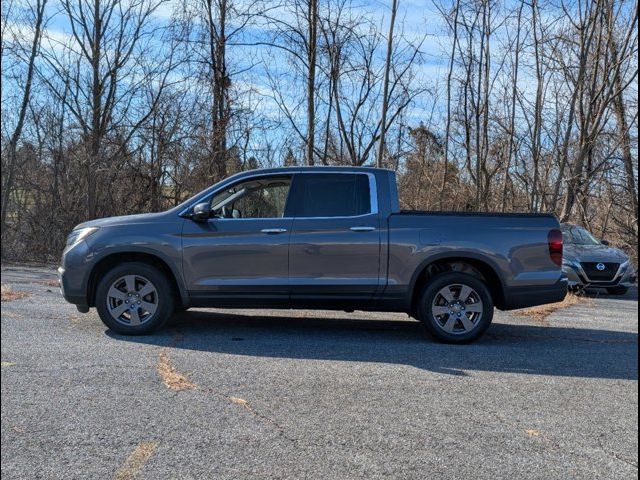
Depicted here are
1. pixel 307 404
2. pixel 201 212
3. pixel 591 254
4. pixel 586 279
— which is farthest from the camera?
pixel 591 254

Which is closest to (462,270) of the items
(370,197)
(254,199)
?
(370,197)

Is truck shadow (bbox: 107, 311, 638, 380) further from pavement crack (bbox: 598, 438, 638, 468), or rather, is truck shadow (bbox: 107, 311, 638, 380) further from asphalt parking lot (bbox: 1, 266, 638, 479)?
pavement crack (bbox: 598, 438, 638, 468)

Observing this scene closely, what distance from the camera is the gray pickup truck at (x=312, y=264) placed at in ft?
21.7

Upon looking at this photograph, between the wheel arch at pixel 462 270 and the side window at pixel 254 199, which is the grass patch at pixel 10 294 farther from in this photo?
the wheel arch at pixel 462 270

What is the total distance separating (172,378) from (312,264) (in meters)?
2.20

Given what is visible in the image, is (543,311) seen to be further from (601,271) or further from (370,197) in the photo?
(370,197)

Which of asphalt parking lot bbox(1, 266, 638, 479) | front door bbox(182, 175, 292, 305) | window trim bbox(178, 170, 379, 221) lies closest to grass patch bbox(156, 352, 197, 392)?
asphalt parking lot bbox(1, 266, 638, 479)

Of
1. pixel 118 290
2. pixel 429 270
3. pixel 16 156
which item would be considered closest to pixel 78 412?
pixel 118 290

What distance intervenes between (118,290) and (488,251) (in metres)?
4.12

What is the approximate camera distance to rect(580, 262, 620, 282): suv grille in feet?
40.6

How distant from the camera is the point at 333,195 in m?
6.89

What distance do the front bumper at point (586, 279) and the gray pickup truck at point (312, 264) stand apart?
6.01 m

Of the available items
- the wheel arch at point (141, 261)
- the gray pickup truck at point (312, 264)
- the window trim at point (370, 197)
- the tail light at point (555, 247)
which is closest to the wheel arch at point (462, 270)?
the gray pickup truck at point (312, 264)

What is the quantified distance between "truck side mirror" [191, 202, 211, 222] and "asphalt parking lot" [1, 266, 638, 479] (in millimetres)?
1321
